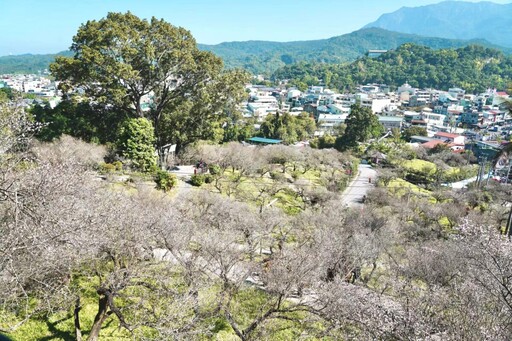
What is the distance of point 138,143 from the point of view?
21.5 m

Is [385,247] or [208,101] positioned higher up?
[208,101]

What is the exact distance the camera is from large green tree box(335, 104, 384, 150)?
41844 millimetres

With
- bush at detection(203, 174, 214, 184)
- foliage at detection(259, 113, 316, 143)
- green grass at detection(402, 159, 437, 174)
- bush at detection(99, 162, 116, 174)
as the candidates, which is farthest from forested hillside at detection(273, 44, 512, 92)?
bush at detection(99, 162, 116, 174)

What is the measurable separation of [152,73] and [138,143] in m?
4.46

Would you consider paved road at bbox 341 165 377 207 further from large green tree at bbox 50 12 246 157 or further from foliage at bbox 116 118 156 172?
foliage at bbox 116 118 156 172

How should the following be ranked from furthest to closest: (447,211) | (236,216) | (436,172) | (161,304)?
(436,172) < (447,211) < (236,216) < (161,304)

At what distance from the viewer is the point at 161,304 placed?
946 centimetres

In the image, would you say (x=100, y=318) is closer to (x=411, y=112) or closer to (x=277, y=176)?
(x=277, y=176)

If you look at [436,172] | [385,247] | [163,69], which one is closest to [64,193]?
[385,247]

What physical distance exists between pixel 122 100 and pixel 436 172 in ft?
92.4

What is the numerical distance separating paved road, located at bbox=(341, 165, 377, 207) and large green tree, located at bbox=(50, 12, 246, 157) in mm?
10587

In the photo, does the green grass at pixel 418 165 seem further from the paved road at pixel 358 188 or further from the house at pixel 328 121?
the house at pixel 328 121

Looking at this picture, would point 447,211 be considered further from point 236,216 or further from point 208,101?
point 208,101

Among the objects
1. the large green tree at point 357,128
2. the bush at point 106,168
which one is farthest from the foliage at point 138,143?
the large green tree at point 357,128
